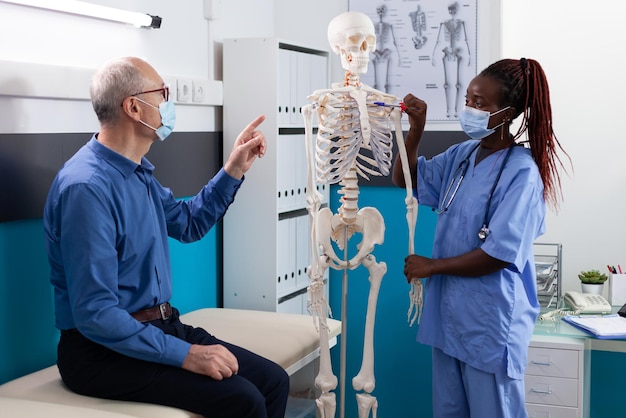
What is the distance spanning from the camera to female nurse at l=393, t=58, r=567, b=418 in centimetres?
222

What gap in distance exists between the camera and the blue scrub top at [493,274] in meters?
2.20

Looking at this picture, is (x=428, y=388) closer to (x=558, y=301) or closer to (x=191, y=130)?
(x=558, y=301)

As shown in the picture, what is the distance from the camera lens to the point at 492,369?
2.22 metres

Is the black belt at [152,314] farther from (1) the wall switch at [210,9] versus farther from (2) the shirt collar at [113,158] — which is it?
(1) the wall switch at [210,9]

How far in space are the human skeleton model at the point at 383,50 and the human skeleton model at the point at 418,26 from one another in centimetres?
9

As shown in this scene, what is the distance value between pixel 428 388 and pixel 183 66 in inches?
69.4

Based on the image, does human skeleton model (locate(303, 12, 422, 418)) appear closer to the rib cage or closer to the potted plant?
the rib cage

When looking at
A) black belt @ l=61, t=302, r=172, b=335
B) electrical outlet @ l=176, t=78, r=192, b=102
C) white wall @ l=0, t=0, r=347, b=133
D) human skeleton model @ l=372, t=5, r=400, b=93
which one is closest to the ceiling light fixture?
white wall @ l=0, t=0, r=347, b=133

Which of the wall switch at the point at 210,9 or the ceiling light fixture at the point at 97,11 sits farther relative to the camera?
the wall switch at the point at 210,9

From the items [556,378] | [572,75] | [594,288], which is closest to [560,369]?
[556,378]

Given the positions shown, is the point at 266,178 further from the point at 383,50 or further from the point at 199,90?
the point at 383,50

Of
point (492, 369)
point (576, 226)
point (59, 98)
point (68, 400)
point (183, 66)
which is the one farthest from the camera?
point (576, 226)

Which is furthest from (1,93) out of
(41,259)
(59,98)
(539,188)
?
(539,188)

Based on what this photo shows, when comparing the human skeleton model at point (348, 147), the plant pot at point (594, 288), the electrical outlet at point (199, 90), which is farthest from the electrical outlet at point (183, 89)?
the plant pot at point (594, 288)
